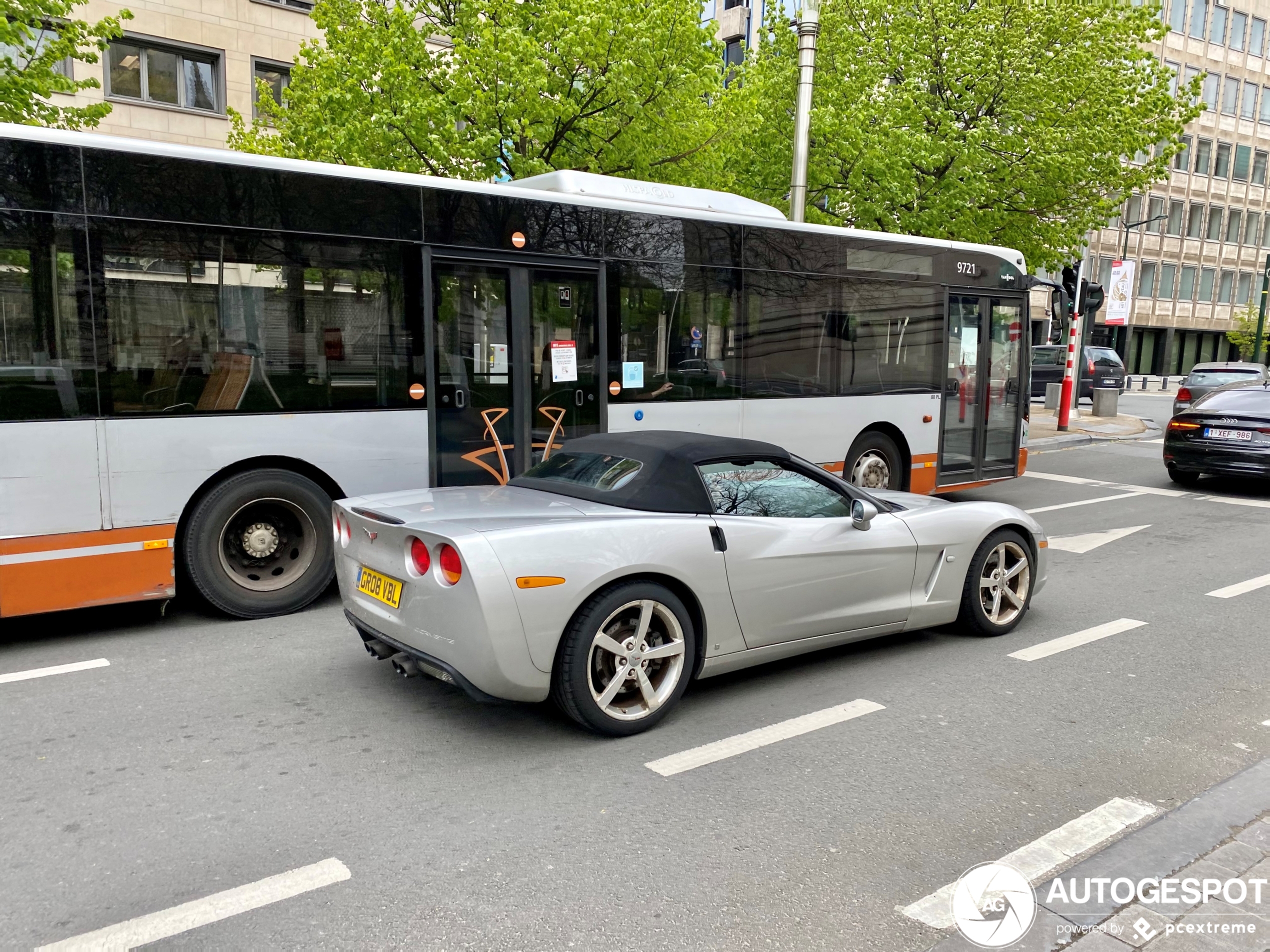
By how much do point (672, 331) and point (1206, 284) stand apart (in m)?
63.6

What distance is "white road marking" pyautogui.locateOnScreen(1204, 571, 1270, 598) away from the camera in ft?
24.8

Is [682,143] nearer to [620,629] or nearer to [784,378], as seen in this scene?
[784,378]

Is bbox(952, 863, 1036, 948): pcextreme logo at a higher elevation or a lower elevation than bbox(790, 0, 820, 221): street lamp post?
lower

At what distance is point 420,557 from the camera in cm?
437

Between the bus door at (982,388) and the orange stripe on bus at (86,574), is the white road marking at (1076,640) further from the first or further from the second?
the orange stripe on bus at (86,574)

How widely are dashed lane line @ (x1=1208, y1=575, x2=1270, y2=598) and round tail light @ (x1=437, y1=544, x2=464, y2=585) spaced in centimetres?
611

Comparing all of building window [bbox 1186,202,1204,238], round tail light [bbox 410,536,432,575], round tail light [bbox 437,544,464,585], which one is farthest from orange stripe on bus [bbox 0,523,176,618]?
building window [bbox 1186,202,1204,238]

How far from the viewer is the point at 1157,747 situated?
4.55m

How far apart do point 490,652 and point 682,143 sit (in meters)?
11.4

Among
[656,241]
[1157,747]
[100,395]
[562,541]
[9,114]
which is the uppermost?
[9,114]

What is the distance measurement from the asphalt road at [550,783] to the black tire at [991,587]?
0.40ft

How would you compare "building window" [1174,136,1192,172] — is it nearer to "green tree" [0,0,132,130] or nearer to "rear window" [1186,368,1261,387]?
"rear window" [1186,368,1261,387]

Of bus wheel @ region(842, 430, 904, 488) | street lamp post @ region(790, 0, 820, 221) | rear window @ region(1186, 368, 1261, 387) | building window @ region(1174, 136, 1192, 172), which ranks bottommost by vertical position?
bus wheel @ region(842, 430, 904, 488)

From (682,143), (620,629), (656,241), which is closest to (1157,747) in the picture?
(620,629)
